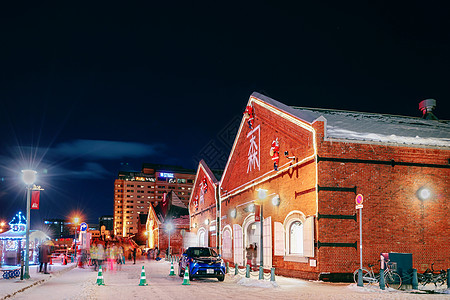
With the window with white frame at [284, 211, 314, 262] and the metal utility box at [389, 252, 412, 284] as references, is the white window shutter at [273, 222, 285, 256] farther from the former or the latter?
the metal utility box at [389, 252, 412, 284]

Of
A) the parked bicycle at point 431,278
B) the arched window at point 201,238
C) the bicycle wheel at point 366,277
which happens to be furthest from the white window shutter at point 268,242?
the arched window at point 201,238

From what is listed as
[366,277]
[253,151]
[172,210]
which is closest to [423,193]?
[366,277]

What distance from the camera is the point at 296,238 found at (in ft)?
76.2

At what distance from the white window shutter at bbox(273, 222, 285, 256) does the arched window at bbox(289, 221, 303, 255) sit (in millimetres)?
490

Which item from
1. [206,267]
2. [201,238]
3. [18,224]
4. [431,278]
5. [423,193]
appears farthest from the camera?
[201,238]

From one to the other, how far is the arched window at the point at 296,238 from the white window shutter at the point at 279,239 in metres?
0.49

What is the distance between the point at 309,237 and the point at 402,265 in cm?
481

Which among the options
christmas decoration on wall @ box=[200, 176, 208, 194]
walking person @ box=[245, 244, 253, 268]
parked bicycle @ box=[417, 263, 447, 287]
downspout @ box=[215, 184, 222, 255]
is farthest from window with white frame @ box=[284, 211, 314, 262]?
christmas decoration on wall @ box=[200, 176, 208, 194]

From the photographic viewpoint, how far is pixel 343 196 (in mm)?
19609

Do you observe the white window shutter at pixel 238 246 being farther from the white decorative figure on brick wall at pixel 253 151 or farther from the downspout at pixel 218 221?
the downspout at pixel 218 221

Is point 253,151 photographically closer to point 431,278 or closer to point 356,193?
point 356,193

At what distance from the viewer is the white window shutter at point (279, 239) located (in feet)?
77.6

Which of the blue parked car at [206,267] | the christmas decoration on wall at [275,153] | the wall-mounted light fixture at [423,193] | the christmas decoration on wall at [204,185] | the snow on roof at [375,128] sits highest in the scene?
the snow on roof at [375,128]

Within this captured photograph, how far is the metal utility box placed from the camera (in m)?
15.6
